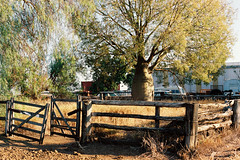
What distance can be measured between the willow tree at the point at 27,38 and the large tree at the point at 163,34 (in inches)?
244

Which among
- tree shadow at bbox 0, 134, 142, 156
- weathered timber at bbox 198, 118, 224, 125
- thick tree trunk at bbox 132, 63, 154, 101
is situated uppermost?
thick tree trunk at bbox 132, 63, 154, 101

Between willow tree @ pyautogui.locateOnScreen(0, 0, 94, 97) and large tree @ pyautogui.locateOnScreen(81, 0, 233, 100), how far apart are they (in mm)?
Result: 6203

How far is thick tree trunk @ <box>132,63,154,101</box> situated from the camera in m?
17.0

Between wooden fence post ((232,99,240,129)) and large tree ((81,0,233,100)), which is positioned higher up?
large tree ((81,0,233,100))

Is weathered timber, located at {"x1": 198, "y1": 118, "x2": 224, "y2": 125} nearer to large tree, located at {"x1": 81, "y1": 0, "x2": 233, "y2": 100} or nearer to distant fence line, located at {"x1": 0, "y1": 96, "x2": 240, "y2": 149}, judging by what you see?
distant fence line, located at {"x1": 0, "y1": 96, "x2": 240, "y2": 149}

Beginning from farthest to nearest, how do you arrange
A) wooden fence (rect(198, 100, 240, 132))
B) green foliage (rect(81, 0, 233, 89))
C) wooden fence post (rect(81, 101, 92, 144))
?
1. green foliage (rect(81, 0, 233, 89))
2. wooden fence post (rect(81, 101, 92, 144))
3. wooden fence (rect(198, 100, 240, 132))

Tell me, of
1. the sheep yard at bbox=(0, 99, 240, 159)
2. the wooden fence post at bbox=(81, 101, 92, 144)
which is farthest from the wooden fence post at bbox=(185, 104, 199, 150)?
the wooden fence post at bbox=(81, 101, 92, 144)

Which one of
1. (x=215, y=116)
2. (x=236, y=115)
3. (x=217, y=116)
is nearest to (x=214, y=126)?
(x=215, y=116)

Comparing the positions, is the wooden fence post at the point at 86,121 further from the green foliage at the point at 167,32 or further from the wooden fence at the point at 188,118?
the green foliage at the point at 167,32

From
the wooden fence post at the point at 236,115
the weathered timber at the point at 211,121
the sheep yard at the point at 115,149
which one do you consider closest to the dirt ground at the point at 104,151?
the sheep yard at the point at 115,149

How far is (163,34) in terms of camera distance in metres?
15.2

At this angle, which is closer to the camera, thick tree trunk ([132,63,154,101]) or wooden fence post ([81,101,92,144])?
wooden fence post ([81,101,92,144])

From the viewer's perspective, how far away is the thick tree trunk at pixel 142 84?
1705cm

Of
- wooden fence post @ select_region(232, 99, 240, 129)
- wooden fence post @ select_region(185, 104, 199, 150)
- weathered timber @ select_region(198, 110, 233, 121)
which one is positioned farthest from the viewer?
wooden fence post @ select_region(232, 99, 240, 129)
